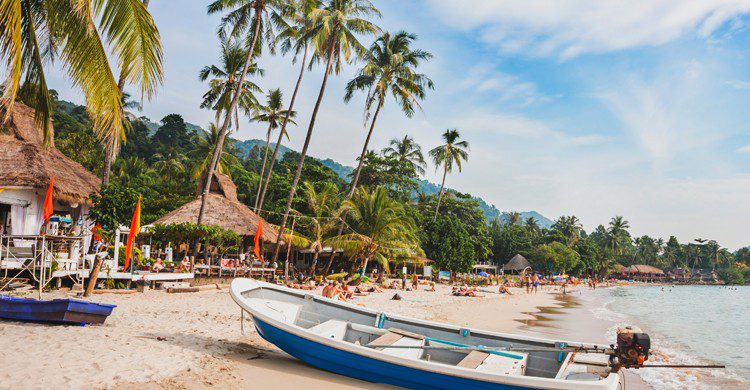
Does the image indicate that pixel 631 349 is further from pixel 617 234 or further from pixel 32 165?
pixel 617 234

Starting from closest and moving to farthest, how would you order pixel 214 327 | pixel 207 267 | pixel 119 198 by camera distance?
pixel 214 327 < pixel 119 198 < pixel 207 267

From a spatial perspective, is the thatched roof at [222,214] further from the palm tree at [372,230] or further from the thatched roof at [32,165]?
the thatched roof at [32,165]

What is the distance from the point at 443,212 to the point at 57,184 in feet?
127

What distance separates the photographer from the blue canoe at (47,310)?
728cm

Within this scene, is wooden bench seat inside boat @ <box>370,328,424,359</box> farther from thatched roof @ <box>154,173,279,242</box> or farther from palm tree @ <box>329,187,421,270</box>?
palm tree @ <box>329,187,421,270</box>

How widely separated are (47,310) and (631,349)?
8465mm

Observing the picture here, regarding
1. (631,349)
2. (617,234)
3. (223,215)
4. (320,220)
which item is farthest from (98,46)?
(617,234)

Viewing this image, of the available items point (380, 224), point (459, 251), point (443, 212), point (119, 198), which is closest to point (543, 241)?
point (443, 212)

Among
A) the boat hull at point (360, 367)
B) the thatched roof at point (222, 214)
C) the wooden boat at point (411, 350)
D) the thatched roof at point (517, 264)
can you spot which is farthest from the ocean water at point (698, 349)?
the thatched roof at point (517, 264)

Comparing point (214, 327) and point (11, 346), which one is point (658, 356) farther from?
point (11, 346)

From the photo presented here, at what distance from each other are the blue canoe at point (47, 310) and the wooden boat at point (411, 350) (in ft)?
7.84

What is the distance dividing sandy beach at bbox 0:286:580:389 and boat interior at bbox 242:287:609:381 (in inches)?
31.0

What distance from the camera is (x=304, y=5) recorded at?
22281mm

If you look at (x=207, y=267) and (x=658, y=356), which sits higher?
(x=207, y=267)
